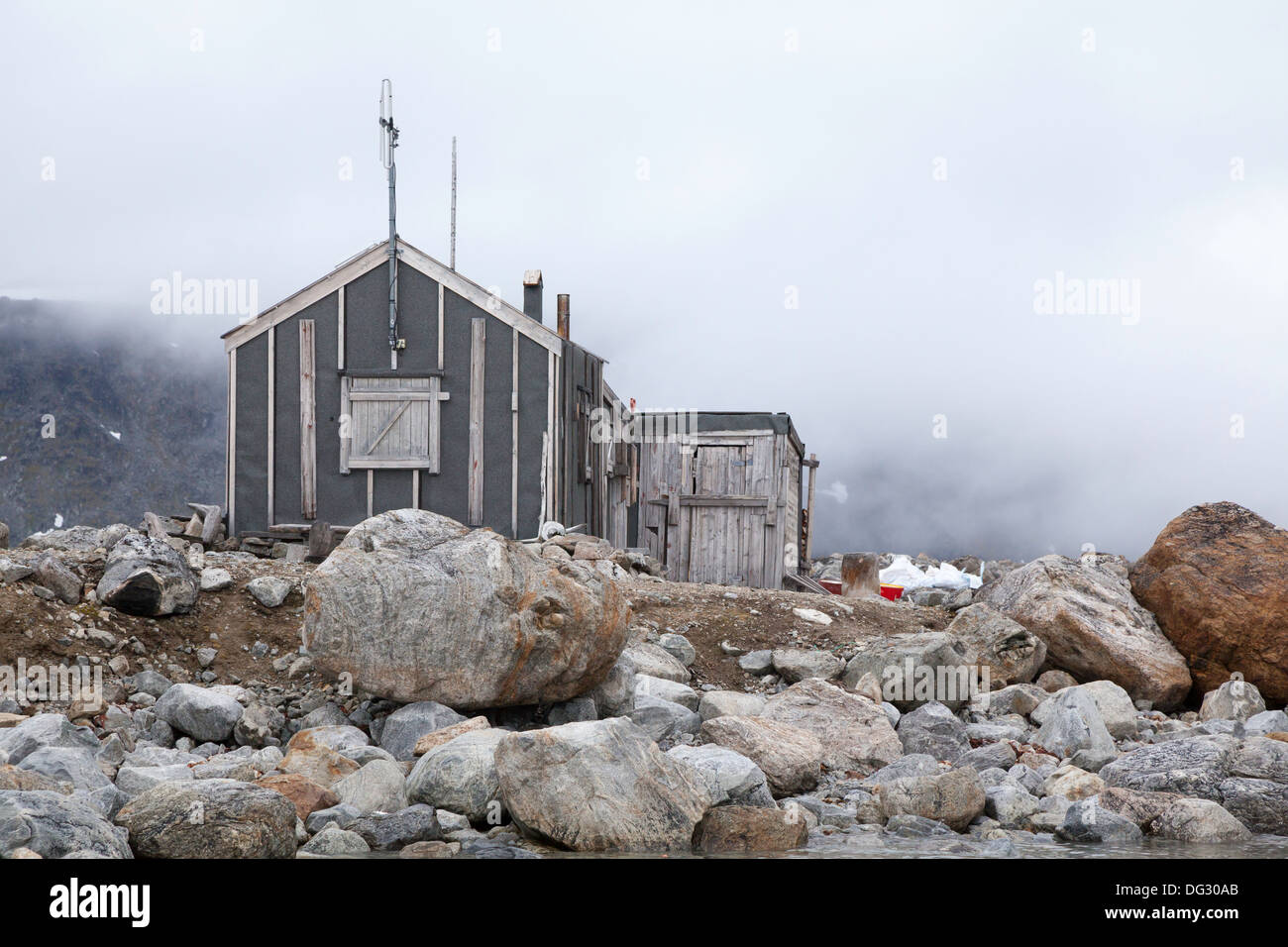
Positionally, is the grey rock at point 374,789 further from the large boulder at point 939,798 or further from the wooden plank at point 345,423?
the wooden plank at point 345,423

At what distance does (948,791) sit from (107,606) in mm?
8405

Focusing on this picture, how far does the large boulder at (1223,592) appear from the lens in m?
12.5

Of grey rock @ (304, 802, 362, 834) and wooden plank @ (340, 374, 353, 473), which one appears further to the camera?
wooden plank @ (340, 374, 353, 473)

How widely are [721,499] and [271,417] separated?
824 cm

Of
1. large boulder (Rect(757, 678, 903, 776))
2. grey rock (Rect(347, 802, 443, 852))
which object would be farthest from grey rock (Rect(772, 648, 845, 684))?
grey rock (Rect(347, 802, 443, 852))

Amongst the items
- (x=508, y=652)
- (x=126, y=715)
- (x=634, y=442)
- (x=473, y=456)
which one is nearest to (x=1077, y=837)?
(x=508, y=652)

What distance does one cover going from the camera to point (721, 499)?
20.5 m

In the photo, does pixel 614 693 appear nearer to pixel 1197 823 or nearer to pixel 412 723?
pixel 412 723

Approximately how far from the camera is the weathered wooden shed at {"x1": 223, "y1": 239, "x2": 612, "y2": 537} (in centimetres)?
1648

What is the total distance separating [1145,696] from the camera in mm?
12227

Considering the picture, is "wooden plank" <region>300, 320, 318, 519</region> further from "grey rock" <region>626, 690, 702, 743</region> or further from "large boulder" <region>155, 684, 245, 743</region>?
"grey rock" <region>626, 690, 702, 743</region>

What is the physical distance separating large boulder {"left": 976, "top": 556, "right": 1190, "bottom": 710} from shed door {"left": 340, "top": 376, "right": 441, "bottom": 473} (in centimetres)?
873

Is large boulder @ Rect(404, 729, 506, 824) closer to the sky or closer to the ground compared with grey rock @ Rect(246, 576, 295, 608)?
closer to the ground
